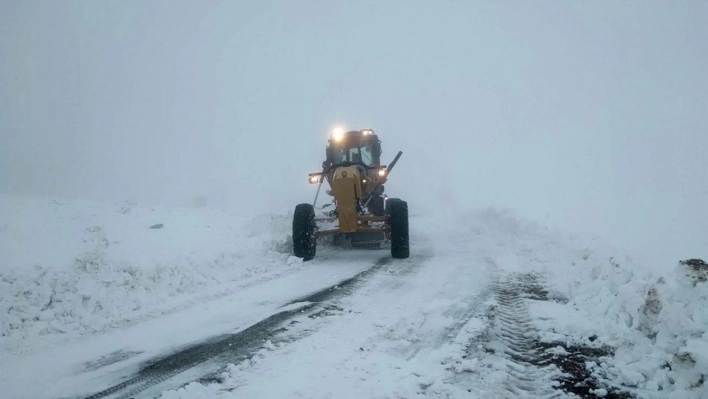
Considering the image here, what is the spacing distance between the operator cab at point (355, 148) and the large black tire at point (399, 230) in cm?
286

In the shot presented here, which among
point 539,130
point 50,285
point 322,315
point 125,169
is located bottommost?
point 322,315

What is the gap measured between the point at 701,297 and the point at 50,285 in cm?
622

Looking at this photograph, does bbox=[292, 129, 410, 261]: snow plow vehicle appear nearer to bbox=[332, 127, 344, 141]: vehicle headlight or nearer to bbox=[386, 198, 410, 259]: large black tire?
bbox=[386, 198, 410, 259]: large black tire

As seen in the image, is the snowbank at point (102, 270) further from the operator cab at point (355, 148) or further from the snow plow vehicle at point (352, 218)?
the operator cab at point (355, 148)

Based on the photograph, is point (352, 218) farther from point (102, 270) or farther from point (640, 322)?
point (640, 322)

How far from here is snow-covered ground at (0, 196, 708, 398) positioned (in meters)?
2.71

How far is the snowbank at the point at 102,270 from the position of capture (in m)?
4.07

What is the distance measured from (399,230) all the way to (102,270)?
5.18 m

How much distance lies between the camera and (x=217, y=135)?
122875 mm

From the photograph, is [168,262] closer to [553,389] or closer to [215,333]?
[215,333]

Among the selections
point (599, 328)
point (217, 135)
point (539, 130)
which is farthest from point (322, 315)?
point (539, 130)

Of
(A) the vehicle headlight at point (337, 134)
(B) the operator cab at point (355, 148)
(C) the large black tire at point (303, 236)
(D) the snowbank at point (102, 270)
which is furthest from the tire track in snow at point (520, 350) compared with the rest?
(A) the vehicle headlight at point (337, 134)

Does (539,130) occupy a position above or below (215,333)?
above

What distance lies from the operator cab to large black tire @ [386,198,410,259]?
286 cm
